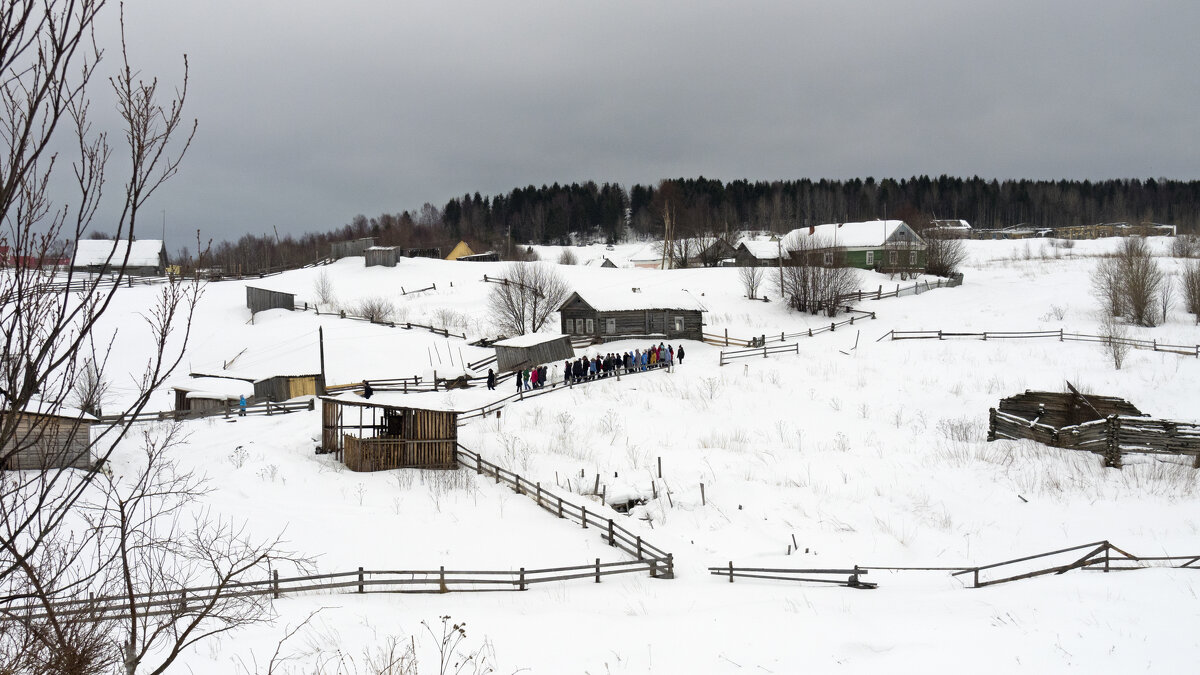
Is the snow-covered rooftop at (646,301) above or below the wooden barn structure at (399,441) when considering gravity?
above

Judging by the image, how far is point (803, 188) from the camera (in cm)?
14238

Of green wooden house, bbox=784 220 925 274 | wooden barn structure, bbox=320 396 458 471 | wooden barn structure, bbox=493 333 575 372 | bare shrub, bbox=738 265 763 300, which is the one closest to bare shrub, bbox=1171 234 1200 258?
green wooden house, bbox=784 220 925 274

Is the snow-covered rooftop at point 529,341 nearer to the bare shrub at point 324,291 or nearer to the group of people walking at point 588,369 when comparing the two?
the group of people walking at point 588,369

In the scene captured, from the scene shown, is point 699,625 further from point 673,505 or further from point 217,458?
point 217,458

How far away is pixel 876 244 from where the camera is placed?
7056 centimetres

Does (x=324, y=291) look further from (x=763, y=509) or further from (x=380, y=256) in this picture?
(x=763, y=509)

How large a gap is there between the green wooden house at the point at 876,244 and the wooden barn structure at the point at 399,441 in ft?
156

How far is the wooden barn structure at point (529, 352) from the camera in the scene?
3766 centimetres

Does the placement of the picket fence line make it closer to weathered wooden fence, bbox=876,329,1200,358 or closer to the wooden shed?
weathered wooden fence, bbox=876,329,1200,358

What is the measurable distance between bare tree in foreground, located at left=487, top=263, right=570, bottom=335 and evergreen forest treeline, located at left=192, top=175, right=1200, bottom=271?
67.7 metres

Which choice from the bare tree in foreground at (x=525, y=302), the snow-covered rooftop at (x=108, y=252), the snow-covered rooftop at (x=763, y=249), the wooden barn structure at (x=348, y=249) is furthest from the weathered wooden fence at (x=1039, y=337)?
the snow-covered rooftop at (x=108, y=252)

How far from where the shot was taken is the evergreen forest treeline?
129 meters

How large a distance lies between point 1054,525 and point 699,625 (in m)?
11.5

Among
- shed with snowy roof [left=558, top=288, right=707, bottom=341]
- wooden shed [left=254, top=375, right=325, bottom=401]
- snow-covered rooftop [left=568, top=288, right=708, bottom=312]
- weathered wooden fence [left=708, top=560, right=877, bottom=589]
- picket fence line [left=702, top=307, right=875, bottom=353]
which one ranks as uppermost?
snow-covered rooftop [left=568, top=288, right=708, bottom=312]
